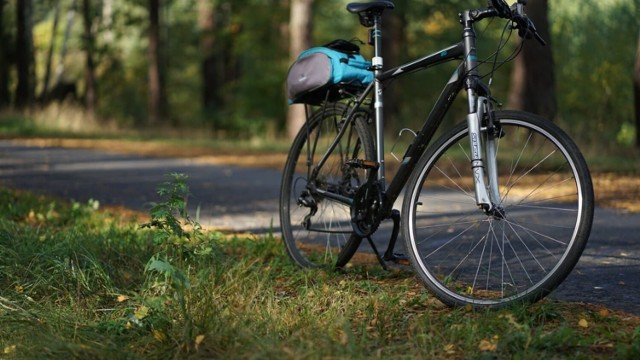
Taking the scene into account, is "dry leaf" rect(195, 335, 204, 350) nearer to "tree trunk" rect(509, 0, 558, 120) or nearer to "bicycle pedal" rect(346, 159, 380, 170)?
"bicycle pedal" rect(346, 159, 380, 170)

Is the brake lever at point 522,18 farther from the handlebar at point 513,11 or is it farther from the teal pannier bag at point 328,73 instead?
the teal pannier bag at point 328,73

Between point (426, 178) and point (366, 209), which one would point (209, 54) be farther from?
point (426, 178)

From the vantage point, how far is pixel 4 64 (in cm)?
3152

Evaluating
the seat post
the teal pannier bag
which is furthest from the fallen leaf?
the teal pannier bag

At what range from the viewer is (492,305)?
3623mm

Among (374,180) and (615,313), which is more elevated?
(374,180)

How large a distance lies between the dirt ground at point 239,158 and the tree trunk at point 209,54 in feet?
39.4

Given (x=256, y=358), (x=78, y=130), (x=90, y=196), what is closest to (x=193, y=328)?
(x=256, y=358)

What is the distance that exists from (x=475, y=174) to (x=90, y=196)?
6.06m

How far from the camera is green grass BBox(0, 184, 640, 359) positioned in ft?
10.5

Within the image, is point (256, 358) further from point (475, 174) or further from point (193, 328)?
point (475, 174)

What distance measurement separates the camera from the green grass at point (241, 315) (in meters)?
3.19

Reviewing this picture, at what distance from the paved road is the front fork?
705 millimetres

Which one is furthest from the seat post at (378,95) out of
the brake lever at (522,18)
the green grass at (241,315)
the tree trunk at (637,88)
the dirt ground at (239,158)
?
the tree trunk at (637,88)
